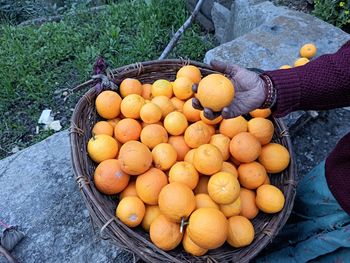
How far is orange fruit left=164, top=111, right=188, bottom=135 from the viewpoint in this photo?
1708mm

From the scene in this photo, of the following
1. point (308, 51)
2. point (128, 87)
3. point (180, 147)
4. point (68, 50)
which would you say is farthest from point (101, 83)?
point (68, 50)

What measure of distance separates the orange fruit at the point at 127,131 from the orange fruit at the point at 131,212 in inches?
12.9

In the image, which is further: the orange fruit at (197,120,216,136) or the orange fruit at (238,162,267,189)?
the orange fruit at (197,120,216,136)

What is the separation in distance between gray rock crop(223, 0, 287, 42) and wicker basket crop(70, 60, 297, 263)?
1.48 meters

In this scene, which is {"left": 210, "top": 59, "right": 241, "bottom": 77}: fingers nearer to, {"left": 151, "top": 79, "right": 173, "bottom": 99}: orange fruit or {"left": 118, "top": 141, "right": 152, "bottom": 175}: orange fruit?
{"left": 151, "top": 79, "right": 173, "bottom": 99}: orange fruit

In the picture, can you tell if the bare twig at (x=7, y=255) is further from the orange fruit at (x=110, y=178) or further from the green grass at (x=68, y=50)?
the green grass at (x=68, y=50)

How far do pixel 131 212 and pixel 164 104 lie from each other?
0.61 m

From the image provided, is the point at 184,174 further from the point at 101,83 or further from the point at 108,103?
the point at 101,83

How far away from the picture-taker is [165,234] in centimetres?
139

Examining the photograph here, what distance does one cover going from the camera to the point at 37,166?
6.80 ft

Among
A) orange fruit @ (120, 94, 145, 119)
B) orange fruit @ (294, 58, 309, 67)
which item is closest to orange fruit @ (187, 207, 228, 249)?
orange fruit @ (120, 94, 145, 119)

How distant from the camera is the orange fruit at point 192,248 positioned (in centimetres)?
141

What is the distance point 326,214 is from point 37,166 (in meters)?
1.61

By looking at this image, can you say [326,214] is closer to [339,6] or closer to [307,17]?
[307,17]
